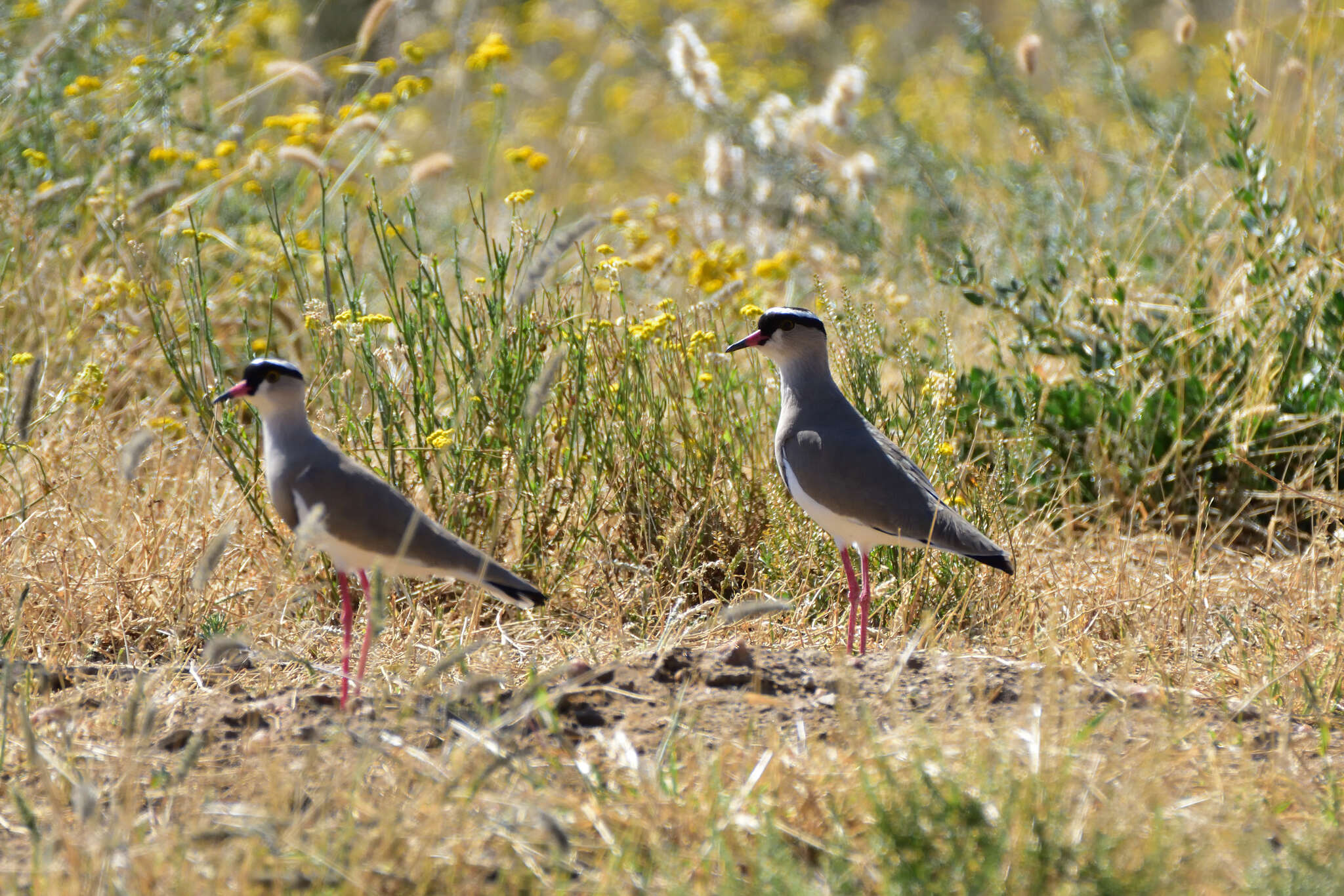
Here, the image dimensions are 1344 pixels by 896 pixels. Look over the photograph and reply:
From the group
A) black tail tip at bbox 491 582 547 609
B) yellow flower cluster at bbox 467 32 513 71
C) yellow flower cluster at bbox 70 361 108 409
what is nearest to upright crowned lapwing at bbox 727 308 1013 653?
black tail tip at bbox 491 582 547 609

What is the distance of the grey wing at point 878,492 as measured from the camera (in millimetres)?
3990

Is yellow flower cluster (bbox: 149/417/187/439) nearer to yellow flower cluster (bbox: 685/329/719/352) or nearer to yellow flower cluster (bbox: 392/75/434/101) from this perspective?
yellow flower cluster (bbox: 685/329/719/352)

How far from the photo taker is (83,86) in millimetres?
6090

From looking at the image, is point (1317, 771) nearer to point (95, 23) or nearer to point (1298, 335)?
point (1298, 335)

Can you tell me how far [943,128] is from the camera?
460 inches

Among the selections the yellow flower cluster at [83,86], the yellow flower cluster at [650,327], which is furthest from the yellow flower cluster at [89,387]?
the yellow flower cluster at [83,86]

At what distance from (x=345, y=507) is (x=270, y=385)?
0.41 meters

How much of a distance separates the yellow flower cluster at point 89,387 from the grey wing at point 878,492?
2.34m

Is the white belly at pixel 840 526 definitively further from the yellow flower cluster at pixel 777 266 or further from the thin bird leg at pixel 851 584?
the yellow flower cluster at pixel 777 266

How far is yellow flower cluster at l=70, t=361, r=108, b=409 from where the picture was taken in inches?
171

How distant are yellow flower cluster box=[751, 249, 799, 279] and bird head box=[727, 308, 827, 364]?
131 centimetres

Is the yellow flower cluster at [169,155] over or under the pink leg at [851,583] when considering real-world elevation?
over

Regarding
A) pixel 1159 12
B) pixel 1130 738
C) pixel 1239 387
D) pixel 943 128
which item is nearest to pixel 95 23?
pixel 1239 387

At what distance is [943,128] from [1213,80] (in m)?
3.54
